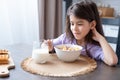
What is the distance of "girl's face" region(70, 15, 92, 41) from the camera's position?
1.34 metres

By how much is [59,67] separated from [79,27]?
0.35 meters

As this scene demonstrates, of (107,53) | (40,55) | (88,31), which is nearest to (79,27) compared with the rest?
(88,31)

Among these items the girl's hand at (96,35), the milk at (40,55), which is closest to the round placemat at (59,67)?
the milk at (40,55)

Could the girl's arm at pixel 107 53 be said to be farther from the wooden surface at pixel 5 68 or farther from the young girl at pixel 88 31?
the wooden surface at pixel 5 68

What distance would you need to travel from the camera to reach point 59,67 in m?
1.11

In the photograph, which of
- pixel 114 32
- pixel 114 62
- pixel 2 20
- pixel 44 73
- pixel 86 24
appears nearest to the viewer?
pixel 44 73

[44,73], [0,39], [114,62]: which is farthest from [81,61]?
[0,39]

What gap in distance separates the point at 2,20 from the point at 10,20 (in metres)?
0.10

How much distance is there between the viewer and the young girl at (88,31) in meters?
1.32

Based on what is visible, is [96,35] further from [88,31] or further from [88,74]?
[88,74]

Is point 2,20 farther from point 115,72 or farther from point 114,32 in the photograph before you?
point 115,72

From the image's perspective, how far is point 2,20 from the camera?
7.73 ft

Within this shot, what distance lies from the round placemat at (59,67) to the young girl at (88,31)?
0.11 m

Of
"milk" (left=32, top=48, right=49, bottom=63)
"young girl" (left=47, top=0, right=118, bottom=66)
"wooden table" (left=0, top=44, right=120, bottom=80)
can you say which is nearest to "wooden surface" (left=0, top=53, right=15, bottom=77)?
"wooden table" (left=0, top=44, right=120, bottom=80)
